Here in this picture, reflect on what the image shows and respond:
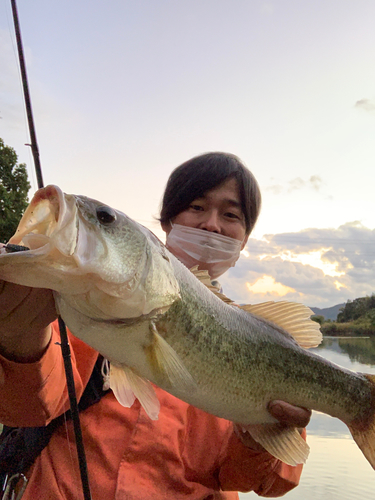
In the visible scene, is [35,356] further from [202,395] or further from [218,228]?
[218,228]

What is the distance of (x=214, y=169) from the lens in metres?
2.67

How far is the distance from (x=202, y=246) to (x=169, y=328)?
4.41 ft

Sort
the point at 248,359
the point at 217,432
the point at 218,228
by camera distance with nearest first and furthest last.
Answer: the point at 248,359, the point at 217,432, the point at 218,228

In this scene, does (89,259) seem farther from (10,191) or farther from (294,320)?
(10,191)

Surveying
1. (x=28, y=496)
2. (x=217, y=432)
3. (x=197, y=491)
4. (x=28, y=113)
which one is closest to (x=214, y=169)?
(x=28, y=113)

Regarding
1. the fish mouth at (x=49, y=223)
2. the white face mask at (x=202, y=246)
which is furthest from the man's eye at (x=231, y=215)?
the fish mouth at (x=49, y=223)

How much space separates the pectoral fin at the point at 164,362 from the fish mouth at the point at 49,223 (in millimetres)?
416

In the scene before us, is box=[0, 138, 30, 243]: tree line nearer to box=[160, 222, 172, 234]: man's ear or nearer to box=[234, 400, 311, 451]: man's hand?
box=[160, 222, 172, 234]: man's ear

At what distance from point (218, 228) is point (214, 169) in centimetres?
44

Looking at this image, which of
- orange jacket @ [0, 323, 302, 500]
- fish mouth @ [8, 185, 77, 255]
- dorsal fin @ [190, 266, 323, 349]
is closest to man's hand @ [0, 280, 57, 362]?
orange jacket @ [0, 323, 302, 500]

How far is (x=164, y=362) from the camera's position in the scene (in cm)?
122

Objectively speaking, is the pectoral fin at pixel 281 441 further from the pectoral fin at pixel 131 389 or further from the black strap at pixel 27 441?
the black strap at pixel 27 441

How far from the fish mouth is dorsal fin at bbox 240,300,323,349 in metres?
1.04

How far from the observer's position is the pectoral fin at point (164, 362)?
121 cm
